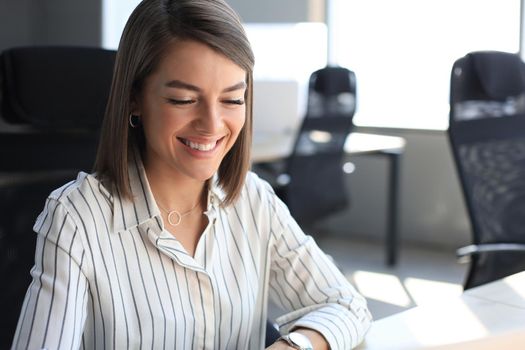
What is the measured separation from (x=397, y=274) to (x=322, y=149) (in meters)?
1.04

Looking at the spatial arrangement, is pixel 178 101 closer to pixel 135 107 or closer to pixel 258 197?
pixel 135 107

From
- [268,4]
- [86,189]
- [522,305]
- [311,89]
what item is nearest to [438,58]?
[268,4]

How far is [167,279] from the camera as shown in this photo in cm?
127

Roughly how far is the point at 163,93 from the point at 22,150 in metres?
0.56

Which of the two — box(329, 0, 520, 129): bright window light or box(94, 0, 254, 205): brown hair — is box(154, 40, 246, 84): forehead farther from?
box(329, 0, 520, 129): bright window light

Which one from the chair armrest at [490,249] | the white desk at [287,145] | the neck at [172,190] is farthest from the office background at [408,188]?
the neck at [172,190]

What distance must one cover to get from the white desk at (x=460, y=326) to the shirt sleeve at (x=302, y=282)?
0.06m

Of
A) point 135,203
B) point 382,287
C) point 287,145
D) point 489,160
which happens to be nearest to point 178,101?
point 135,203

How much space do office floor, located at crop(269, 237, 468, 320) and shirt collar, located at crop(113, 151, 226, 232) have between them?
2489mm

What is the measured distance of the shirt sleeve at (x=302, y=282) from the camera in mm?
1362

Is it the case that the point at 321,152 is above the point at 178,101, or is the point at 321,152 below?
below

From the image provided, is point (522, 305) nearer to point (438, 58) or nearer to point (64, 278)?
point (64, 278)

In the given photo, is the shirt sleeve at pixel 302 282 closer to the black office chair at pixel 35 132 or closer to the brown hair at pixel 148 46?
the brown hair at pixel 148 46

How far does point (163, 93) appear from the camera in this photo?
47.1 inches
